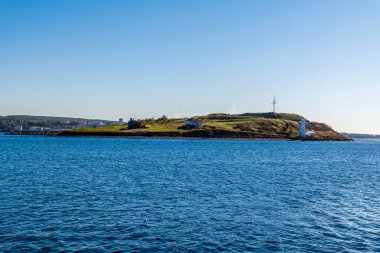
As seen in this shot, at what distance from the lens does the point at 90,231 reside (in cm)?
2930

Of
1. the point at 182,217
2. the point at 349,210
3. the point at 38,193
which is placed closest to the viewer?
the point at 182,217

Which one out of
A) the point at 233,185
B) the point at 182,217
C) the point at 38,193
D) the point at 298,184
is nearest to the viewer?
the point at 182,217

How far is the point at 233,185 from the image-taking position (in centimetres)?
5538

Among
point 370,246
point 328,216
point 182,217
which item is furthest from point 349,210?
point 182,217

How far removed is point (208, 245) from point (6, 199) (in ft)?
80.9

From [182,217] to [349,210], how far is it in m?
17.9

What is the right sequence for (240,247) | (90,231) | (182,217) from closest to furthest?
(240,247) < (90,231) < (182,217)

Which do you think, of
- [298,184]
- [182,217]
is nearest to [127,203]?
[182,217]

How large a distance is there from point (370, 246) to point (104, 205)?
2425cm

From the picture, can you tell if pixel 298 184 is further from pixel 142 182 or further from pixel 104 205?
pixel 104 205

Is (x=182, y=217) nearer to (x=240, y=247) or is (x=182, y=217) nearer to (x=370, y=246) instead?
(x=240, y=247)

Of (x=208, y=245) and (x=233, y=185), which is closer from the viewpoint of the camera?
(x=208, y=245)

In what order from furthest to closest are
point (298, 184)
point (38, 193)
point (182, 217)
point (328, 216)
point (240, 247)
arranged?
point (298, 184), point (38, 193), point (328, 216), point (182, 217), point (240, 247)

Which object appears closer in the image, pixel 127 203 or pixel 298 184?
pixel 127 203
